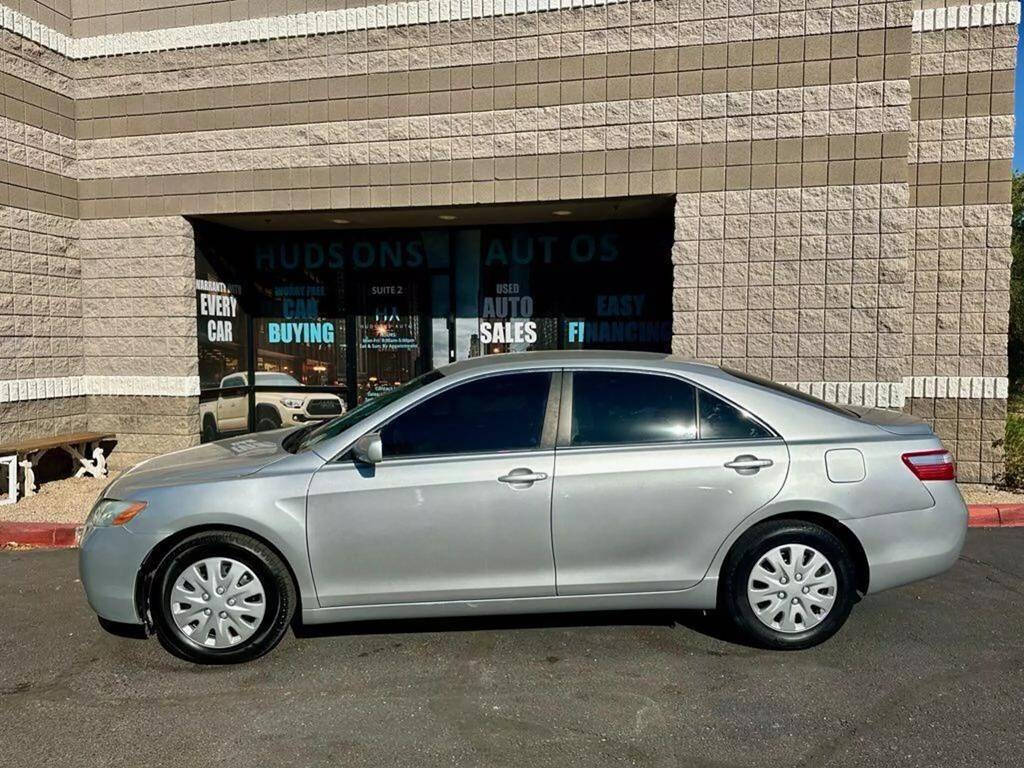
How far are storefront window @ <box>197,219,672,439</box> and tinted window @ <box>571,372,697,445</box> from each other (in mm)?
5322

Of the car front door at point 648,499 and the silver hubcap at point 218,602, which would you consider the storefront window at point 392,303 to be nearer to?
the car front door at point 648,499

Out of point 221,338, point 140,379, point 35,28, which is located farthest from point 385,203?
point 35,28

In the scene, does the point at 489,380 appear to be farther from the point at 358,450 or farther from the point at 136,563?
the point at 136,563

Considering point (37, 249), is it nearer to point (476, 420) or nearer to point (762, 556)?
point (476, 420)

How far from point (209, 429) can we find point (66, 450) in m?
1.59

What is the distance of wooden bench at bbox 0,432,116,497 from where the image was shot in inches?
309

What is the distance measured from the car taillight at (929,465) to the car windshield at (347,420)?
8.59 feet

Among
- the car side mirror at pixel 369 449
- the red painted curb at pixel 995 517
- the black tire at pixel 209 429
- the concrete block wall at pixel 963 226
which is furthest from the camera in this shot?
the black tire at pixel 209 429

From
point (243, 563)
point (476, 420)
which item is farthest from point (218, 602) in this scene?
point (476, 420)

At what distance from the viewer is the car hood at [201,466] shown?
4047mm

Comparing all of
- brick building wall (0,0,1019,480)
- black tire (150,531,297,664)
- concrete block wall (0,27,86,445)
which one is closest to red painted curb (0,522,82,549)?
concrete block wall (0,27,86,445)

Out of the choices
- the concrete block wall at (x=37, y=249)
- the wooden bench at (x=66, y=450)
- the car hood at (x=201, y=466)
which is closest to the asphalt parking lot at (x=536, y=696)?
the car hood at (x=201, y=466)

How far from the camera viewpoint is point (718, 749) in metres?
3.20

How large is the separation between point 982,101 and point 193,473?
8.33 metres
